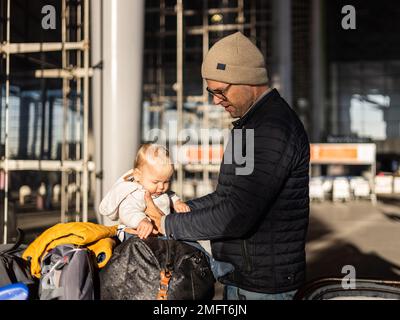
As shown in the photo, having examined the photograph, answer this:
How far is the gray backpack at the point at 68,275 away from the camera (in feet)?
6.17

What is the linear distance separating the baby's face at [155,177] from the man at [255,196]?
0.48 ft

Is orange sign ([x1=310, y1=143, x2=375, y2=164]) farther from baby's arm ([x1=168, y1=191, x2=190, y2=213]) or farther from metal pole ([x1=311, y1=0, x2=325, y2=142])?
baby's arm ([x1=168, y1=191, x2=190, y2=213])

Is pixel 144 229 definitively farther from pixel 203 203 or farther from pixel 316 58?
pixel 316 58

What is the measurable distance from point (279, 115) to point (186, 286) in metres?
0.74

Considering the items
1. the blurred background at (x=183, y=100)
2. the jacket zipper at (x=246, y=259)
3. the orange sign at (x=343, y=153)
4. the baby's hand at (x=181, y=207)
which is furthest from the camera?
the orange sign at (x=343, y=153)

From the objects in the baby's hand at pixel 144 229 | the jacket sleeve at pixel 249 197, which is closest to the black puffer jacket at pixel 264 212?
the jacket sleeve at pixel 249 197

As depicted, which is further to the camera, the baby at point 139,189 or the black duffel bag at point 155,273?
the baby at point 139,189

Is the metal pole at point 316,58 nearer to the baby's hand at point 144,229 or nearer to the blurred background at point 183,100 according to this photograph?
the blurred background at point 183,100

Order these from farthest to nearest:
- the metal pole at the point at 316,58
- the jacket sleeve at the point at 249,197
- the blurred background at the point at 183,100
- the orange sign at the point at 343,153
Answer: the metal pole at the point at 316,58
the orange sign at the point at 343,153
the blurred background at the point at 183,100
the jacket sleeve at the point at 249,197

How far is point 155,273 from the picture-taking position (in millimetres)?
1921

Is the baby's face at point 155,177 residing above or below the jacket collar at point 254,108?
below

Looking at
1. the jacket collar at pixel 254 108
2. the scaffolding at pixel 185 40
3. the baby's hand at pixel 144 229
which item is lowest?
the baby's hand at pixel 144 229

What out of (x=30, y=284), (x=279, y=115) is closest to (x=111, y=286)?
(x=30, y=284)
